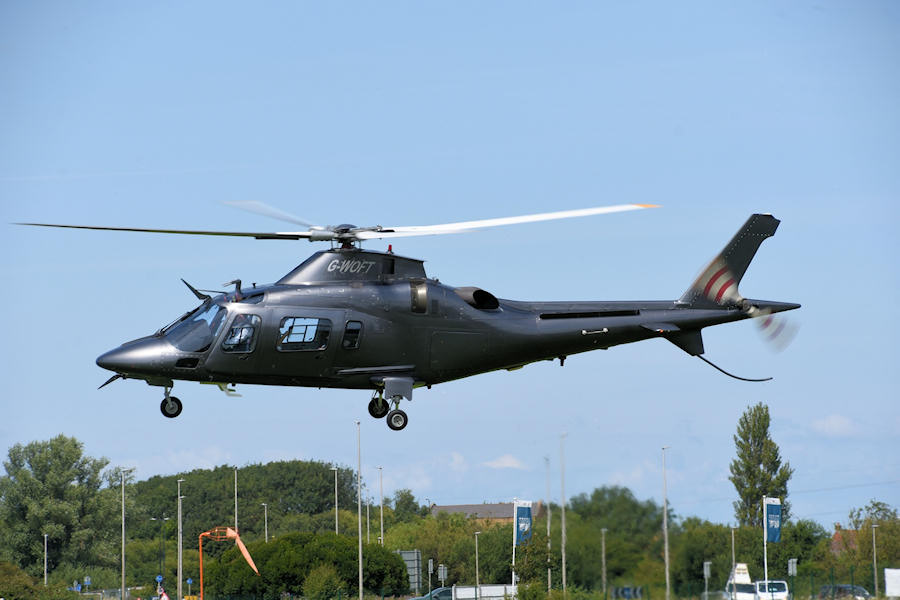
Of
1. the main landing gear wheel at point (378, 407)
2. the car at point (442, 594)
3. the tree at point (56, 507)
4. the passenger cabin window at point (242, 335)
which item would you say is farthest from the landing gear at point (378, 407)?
the tree at point (56, 507)

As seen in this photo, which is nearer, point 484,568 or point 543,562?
point 543,562

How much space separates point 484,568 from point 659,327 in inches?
2054

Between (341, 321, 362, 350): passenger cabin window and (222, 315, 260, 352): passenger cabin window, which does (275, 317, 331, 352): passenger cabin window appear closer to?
(341, 321, 362, 350): passenger cabin window

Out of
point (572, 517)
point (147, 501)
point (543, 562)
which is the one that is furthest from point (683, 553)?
point (147, 501)

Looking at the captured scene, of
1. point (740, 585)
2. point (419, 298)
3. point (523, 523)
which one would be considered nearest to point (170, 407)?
point (419, 298)

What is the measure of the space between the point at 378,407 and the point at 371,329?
2652 mm

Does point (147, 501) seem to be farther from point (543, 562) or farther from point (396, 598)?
point (543, 562)

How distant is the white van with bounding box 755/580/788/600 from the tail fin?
9482 mm

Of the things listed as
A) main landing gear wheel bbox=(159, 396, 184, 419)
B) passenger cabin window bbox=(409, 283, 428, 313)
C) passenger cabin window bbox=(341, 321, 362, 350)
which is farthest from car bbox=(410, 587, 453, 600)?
passenger cabin window bbox=(341, 321, 362, 350)

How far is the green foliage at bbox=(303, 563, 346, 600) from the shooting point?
7262cm

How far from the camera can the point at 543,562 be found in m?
39.2

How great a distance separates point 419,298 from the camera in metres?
31.4

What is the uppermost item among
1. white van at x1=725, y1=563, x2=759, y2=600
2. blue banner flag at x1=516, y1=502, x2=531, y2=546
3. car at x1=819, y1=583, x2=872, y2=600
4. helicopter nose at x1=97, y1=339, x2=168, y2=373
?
helicopter nose at x1=97, y1=339, x2=168, y2=373

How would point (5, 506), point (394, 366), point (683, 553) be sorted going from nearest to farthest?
point (683, 553) → point (394, 366) → point (5, 506)
